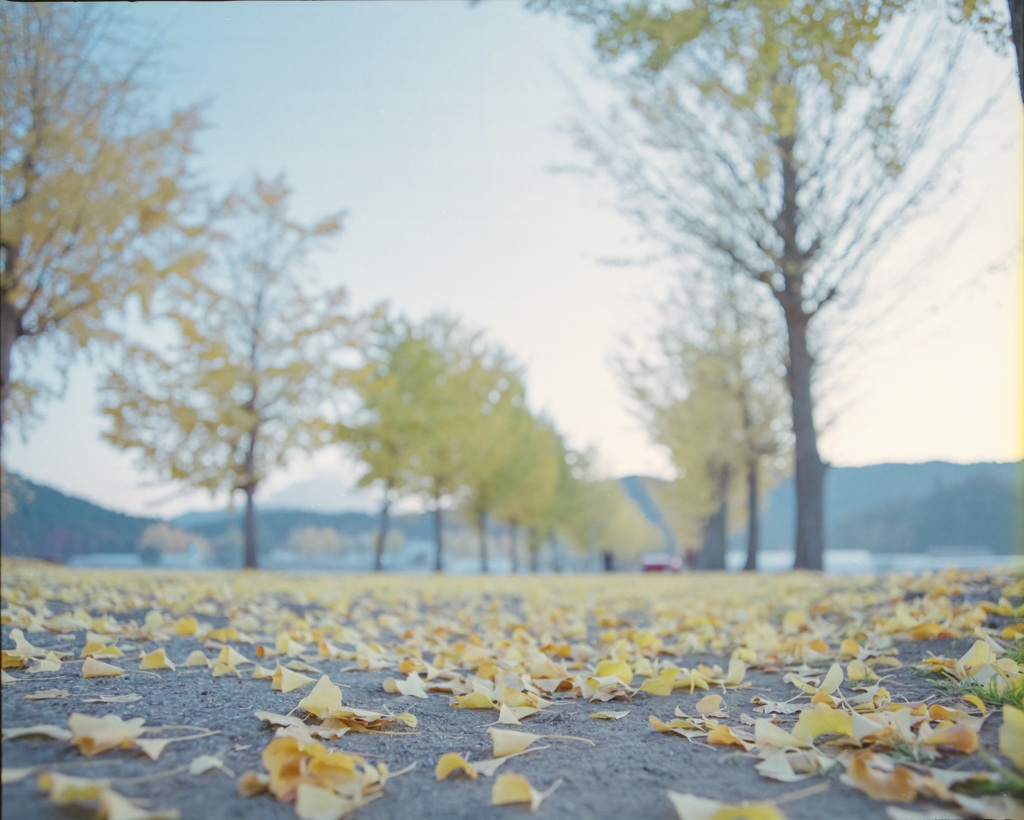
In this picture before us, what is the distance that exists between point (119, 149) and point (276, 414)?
6.79m

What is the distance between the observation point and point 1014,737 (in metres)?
1.06

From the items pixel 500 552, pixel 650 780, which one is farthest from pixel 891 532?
pixel 650 780

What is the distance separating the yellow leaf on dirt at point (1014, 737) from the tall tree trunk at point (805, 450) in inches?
297

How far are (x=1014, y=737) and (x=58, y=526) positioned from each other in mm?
7528

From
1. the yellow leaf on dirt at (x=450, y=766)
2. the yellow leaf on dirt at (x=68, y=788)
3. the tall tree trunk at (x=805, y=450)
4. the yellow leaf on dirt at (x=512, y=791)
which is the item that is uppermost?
the tall tree trunk at (x=805, y=450)

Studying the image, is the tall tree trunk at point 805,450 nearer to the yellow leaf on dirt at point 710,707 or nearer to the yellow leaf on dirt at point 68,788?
the yellow leaf on dirt at point 710,707

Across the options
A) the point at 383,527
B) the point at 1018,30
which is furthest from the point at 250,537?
the point at 1018,30

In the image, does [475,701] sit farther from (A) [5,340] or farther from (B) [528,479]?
(B) [528,479]

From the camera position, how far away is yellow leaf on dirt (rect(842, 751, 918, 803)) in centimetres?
104

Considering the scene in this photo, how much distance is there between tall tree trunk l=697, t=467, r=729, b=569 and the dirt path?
42.3 feet

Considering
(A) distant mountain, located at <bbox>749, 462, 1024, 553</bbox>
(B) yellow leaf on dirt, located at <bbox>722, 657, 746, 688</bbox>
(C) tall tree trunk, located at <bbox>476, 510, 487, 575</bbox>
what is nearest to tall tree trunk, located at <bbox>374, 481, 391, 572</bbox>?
(C) tall tree trunk, located at <bbox>476, 510, 487, 575</bbox>

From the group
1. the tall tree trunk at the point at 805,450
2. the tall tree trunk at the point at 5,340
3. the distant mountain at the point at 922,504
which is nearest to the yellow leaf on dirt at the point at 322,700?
the tall tree trunk at the point at 5,340

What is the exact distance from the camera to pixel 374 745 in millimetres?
1413

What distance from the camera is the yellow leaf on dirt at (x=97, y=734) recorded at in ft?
3.45
